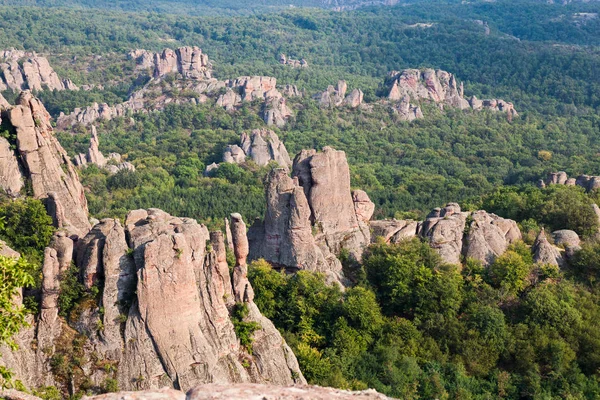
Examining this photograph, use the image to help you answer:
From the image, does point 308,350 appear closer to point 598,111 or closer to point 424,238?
point 424,238

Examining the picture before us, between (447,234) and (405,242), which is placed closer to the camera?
(405,242)

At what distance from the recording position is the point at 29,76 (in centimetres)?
14062

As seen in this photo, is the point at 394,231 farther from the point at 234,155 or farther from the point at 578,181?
the point at 234,155

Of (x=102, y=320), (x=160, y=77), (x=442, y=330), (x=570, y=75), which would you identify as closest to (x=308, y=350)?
(x=442, y=330)

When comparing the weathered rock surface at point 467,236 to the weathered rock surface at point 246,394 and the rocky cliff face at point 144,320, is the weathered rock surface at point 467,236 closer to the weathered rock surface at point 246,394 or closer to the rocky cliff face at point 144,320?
the rocky cliff face at point 144,320

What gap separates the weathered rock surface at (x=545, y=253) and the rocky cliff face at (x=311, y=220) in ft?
33.6

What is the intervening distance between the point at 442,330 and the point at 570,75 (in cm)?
15620

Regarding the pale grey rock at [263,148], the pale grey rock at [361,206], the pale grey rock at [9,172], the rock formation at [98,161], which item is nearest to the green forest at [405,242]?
the pale grey rock at [9,172]

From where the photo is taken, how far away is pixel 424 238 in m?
41.5

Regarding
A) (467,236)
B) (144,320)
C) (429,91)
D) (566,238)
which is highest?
(144,320)

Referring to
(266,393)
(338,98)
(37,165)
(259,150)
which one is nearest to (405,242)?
(37,165)

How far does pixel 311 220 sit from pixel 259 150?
6276 cm

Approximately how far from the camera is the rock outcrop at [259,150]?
335 feet

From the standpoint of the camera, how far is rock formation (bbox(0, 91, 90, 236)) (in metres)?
36.1
